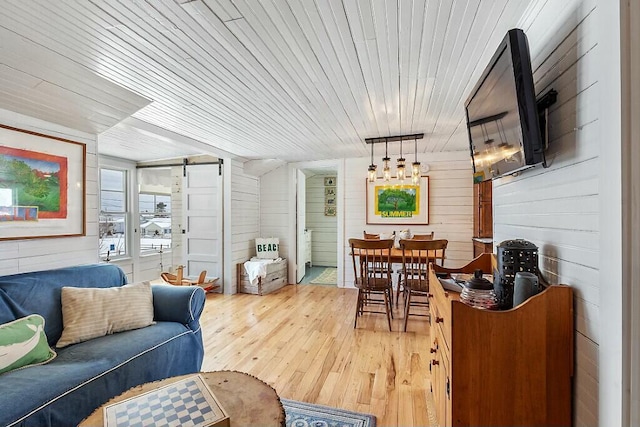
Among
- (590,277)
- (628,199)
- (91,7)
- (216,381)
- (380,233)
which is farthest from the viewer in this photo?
(380,233)

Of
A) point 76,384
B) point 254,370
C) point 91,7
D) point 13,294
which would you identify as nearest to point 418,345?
point 254,370

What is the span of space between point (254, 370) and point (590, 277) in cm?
231

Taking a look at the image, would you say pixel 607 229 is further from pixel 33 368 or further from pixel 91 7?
pixel 33 368

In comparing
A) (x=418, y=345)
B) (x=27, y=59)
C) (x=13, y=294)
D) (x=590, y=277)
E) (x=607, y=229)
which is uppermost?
(x=27, y=59)

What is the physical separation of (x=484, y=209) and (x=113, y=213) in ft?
19.3

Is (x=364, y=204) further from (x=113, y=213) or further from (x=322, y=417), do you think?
(x=113, y=213)

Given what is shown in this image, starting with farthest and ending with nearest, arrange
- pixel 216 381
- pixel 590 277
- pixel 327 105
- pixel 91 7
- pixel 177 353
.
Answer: pixel 327 105 → pixel 177 353 → pixel 91 7 → pixel 216 381 → pixel 590 277

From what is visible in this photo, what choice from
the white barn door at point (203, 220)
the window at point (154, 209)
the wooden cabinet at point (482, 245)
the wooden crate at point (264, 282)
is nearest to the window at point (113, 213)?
the window at point (154, 209)

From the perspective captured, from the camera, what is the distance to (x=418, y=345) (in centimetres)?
295

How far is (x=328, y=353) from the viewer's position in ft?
9.12

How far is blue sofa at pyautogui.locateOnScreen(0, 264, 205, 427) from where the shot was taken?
1375 mm

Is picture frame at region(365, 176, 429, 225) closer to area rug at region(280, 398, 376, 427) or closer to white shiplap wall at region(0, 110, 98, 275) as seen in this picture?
area rug at region(280, 398, 376, 427)

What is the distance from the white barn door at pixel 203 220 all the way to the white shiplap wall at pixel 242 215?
23 cm

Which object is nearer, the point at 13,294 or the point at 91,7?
the point at 91,7
